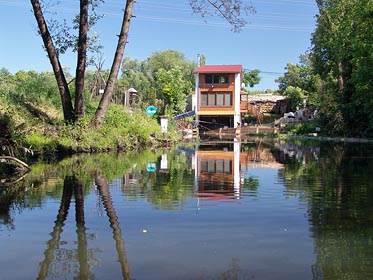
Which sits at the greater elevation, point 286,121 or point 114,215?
point 286,121

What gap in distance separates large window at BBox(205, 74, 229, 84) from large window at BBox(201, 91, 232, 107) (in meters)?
1.42

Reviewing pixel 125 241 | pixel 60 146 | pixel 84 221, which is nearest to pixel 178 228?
pixel 125 241

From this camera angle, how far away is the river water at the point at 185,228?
4.79m

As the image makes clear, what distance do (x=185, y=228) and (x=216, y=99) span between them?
52.1 m

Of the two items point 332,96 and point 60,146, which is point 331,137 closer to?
point 332,96

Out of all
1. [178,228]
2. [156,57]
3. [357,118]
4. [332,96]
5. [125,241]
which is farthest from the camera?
[156,57]

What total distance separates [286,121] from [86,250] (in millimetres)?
58968

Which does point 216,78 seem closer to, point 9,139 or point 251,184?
point 9,139

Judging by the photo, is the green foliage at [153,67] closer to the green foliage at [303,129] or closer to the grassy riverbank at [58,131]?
the green foliage at [303,129]

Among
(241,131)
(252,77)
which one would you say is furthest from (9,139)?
(252,77)

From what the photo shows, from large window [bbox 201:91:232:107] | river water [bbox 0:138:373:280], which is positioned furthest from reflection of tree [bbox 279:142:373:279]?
A: large window [bbox 201:91:232:107]

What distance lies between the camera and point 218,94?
5812cm

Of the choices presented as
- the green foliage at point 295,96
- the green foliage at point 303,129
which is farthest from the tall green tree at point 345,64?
the green foliage at point 295,96

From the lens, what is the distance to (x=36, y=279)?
447cm
